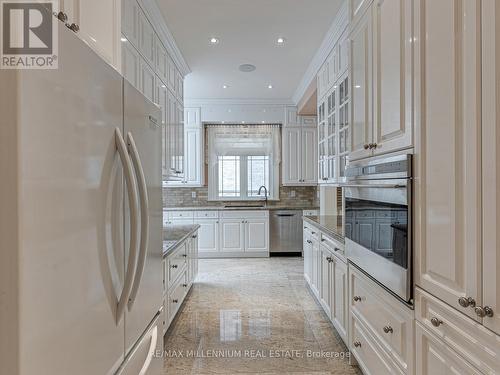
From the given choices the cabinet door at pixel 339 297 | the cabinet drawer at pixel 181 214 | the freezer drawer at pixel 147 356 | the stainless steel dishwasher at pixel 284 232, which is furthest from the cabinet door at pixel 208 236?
the freezer drawer at pixel 147 356

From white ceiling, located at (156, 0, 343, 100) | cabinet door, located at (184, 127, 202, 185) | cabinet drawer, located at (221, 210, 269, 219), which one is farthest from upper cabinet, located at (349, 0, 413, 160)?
cabinet door, located at (184, 127, 202, 185)

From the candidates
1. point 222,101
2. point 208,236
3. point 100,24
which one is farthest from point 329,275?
point 222,101

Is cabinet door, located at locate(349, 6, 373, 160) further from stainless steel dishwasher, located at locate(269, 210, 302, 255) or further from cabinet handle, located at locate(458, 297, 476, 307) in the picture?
stainless steel dishwasher, located at locate(269, 210, 302, 255)

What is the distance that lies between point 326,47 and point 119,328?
133 inches

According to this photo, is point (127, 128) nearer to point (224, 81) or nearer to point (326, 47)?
point (326, 47)

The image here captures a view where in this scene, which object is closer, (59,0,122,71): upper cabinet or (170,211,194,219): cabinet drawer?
(59,0,122,71): upper cabinet

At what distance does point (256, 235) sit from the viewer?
5.80 m

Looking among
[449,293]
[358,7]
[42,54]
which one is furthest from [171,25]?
[449,293]

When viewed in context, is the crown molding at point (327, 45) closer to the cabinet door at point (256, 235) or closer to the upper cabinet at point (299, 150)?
the upper cabinet at point (299, 150)

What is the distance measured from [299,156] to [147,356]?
5.14m

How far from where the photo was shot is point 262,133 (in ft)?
21.0

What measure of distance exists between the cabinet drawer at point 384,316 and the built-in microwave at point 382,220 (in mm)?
69

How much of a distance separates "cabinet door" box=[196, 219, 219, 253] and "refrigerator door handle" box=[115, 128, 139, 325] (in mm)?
4777

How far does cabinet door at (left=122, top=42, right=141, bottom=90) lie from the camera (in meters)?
2.24
